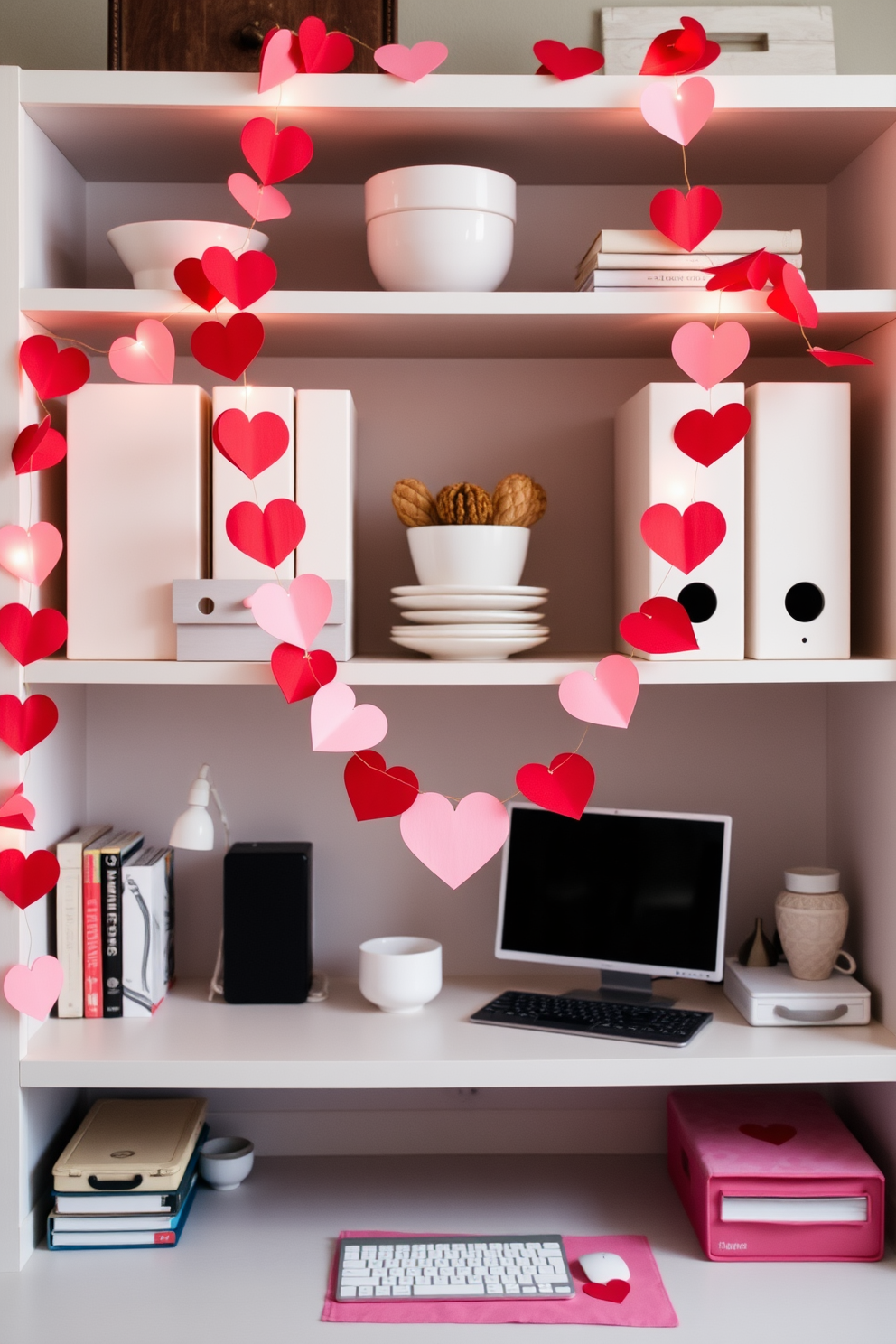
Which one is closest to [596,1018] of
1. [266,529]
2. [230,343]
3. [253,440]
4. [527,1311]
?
[527,1311]

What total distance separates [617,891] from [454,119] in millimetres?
1078

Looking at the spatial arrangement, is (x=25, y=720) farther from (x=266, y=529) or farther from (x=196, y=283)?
(x=196, y=283)

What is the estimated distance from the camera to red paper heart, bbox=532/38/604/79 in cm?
140

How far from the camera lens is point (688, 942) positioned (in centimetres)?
162

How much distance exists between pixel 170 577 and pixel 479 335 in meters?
0.54

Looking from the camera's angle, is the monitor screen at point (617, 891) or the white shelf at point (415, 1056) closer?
the white shelf at point (415, 1056)

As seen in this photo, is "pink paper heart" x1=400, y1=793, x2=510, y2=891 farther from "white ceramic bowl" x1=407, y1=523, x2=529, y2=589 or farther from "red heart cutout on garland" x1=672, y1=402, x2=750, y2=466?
"red heart cutout on garland" x1=672, y1=402, x2=750, y2=466

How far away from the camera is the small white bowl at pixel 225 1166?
1.63m

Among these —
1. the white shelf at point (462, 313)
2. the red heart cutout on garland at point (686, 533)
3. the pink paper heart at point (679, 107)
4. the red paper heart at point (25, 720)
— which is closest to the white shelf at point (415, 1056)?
the red paper heart at point (25, 720)

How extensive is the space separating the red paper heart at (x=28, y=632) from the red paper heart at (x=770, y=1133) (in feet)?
3.75

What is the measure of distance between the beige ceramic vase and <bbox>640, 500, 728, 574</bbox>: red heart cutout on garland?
51 centimetres

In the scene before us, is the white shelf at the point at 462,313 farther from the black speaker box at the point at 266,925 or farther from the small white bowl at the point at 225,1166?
the small white bowl at the point at 225,1166

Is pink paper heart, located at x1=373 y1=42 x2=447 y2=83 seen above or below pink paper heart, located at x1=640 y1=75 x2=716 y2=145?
above

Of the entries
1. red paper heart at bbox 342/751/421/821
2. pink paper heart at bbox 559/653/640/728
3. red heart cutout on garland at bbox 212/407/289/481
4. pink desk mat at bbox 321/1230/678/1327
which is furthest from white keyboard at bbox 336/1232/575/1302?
red heart cutout on garland at bbox 212/407/289/481
